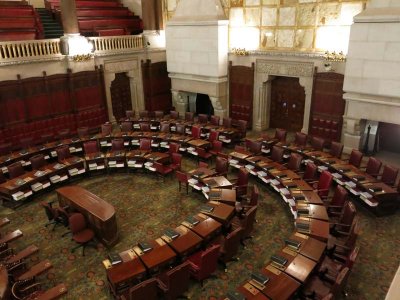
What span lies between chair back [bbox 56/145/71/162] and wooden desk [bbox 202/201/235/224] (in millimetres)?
6158

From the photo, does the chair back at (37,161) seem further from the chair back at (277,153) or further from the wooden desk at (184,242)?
the chair back at (277,153)

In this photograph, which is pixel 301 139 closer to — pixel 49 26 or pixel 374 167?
pixel 374 167

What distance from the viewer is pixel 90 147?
41.0 ft

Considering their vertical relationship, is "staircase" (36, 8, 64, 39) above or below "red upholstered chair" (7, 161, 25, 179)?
above

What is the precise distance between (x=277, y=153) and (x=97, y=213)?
6.22 metres

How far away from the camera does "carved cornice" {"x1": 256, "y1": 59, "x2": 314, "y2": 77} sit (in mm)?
14047

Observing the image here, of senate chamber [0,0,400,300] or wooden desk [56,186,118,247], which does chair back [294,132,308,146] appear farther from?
wooden desk [56,186,118,247]

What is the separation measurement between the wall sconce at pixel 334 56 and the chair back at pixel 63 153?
1029 centimetres

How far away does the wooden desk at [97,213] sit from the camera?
8.26m

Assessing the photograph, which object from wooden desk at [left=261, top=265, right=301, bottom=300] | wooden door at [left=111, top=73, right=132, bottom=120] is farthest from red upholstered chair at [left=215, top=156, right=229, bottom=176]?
wooden door at [left=111, top=73, right=132, bottom=120]

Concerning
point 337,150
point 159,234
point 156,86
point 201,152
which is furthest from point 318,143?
point 156,86

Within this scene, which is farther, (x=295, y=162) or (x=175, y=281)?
(x=295, y=162)

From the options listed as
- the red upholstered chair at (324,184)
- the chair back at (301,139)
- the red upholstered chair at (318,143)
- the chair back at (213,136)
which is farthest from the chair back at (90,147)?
the red upholstered chair at (318,143)

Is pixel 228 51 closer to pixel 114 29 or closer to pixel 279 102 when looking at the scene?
pixel 279 102
